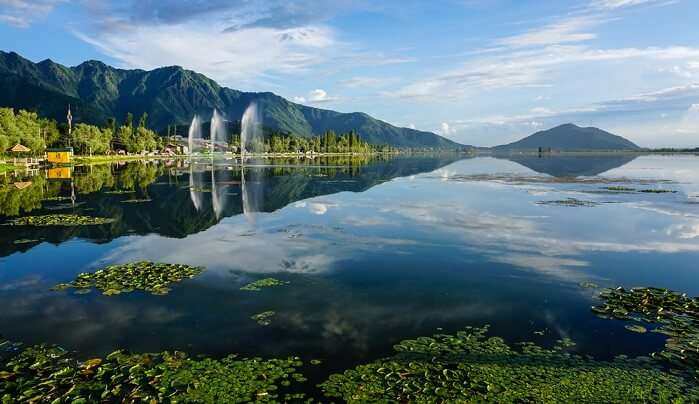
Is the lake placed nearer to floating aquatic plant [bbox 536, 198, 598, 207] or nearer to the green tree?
floating aquatic plant [bbox 536, 198, 598, 207]

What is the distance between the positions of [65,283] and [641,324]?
2492 cm

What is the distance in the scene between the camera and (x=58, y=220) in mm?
38031

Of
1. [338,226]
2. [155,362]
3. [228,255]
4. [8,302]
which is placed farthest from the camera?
[338,226]

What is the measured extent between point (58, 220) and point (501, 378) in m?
38.2

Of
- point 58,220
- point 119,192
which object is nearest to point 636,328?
point 58,220

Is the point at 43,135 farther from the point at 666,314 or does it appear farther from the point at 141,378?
the point at 666,314

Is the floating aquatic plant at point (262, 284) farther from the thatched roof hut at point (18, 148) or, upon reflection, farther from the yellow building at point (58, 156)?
the yellow building at point (58, 156)

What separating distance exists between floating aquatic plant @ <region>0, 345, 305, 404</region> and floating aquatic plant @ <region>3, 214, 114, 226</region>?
2599 cm

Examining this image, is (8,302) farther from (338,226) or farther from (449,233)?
(449,233)

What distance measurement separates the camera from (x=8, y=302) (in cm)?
1912

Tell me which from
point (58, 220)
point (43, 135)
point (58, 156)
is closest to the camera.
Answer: point (58, 220)

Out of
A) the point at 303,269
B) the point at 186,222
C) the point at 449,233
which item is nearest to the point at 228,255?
the point at 303,269

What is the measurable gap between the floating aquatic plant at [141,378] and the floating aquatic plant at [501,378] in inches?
72.9

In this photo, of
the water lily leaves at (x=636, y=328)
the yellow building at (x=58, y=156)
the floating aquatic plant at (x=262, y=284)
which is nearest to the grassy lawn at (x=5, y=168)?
the yellow building at (x=58, y=156)
